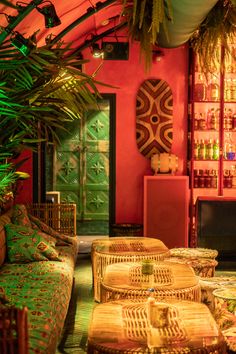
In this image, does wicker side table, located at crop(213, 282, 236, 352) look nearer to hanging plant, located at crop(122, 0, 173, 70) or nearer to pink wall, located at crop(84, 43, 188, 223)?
hanging plant, located at crop(122, 0, 173, 70)

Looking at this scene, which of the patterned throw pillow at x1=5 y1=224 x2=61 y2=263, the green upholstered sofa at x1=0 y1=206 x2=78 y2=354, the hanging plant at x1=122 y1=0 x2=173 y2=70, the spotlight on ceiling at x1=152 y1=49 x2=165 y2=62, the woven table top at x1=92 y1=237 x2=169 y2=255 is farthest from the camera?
the spotlight on ceiling at x1=152 y1=49 x2=165 y2=62

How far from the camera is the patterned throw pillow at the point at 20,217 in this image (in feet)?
17.3

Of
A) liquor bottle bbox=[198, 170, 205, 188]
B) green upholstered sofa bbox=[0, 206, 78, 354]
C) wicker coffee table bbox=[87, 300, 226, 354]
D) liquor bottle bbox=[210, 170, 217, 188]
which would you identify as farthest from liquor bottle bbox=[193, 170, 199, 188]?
wicker coffee table bbox=[87, 300, 226, 354]

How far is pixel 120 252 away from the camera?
4.91m

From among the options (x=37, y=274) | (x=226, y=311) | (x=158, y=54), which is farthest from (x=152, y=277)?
(x=158, y=54)

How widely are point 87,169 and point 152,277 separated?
5.99 metres

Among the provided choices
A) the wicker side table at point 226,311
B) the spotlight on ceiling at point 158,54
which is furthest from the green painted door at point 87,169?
the wicker side table at point 226,311

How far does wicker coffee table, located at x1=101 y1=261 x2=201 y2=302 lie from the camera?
3.60 metres

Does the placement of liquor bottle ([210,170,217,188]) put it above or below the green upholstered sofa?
above

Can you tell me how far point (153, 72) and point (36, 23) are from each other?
265cm

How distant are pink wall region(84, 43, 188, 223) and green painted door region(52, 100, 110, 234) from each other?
5.63 ft

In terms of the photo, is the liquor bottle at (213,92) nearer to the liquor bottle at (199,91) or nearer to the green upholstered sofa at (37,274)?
the liquor bottle at (199,91)

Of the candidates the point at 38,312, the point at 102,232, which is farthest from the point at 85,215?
the point at 38,312

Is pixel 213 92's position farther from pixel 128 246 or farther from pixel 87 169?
pixel 128 246
